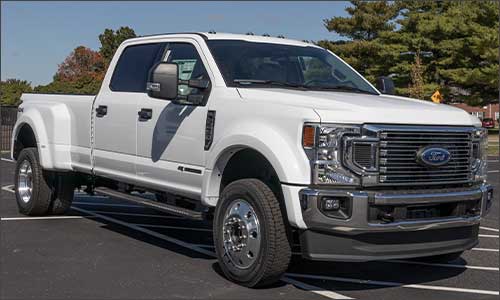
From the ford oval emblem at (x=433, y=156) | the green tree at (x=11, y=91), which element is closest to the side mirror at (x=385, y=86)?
the ford oval emblem at (x=433, y=156)

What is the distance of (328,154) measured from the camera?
4891 mm

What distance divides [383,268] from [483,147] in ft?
4.87

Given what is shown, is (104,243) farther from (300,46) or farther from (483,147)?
(483,147)

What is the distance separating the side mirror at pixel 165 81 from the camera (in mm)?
5914

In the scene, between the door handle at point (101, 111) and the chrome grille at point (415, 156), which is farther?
the door handle at point (101, 111)

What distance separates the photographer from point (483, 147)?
226 inches

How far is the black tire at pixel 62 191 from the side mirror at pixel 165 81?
3.10 metres

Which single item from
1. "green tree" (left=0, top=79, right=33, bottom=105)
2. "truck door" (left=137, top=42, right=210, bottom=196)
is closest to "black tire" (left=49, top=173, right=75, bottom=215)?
"truck door" (left=137, top=42, right=210, bottom=196)

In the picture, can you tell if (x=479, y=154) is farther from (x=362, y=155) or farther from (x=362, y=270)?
(x=362, y=270)

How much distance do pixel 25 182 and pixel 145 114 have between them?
3.08 metres

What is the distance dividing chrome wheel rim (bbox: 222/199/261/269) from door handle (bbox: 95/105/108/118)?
7.93 feet

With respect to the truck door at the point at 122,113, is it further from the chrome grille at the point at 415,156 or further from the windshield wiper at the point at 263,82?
the chrome grille at the point at 415,156

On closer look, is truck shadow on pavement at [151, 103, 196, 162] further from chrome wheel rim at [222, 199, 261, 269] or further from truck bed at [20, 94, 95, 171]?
truck bed at [20, 94, 95, 171]

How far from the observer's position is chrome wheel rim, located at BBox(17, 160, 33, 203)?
8.77 m
